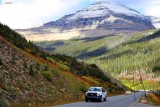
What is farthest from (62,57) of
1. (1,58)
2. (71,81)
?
(1,58)

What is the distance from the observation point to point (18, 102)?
3123cm

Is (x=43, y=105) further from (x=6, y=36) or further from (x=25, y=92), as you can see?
(x=6, y=36)

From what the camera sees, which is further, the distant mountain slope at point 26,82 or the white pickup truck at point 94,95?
the white pickup truck at point 94,95

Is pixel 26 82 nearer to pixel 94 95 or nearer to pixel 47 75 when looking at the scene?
pixel 47 75

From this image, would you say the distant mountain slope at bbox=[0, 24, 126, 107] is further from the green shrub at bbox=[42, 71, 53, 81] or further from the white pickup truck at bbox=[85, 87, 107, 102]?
the white pickup truck at bbox=[85, 87, 107, 102]

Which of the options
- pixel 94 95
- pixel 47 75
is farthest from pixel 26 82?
pixel 94 95

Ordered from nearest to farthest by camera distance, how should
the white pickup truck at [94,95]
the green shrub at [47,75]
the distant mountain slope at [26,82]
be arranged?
the distant mountain slope at [26,82], the green shrub at [47,75], the white pickup truck at [94,95]

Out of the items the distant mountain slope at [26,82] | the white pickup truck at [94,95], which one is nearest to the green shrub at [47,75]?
the distant mountain slope at [26,82]

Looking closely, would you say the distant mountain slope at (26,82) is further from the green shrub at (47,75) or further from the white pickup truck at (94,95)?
the white pickup truck at (94,95)

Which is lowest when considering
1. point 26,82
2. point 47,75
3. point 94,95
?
point 94,95

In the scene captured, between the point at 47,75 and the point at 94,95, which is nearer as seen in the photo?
the point at 47,75

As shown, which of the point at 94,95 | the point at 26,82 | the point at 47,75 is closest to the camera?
the point at 26,82

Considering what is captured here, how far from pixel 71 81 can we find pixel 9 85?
21714mm

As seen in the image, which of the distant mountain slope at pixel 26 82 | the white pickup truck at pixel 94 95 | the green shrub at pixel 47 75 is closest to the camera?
the distant mountain slope at pixel 26 82
